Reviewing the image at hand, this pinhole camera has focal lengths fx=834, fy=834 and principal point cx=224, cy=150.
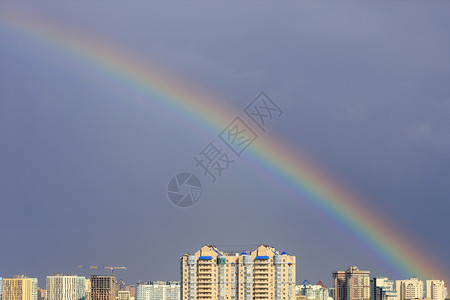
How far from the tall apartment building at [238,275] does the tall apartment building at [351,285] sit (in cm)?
2376

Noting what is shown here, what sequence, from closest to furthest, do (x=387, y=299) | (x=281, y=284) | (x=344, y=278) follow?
(x=281, y=284) → (x=387, y=299) → (x=344, y=278)

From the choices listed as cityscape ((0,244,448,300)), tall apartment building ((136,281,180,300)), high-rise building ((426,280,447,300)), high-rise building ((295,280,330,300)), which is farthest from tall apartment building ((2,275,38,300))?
high-rise building ((426,280,447,300))

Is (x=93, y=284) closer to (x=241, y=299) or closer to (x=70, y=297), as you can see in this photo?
(x=70, y=297)

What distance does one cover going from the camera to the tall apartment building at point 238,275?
105ft

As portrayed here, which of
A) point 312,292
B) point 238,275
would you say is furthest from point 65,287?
point 238,275

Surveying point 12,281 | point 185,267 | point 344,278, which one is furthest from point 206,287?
point 12,281

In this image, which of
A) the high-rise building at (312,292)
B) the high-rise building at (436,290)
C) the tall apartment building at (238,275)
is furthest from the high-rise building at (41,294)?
the tall apartment building at (238,275)

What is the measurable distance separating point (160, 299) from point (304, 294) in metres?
10.3

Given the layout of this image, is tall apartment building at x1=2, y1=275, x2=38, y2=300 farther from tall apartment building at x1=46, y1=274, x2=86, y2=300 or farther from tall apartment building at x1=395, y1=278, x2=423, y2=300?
tall apartment building at x1=395, y1=278, x2=423, y2=300

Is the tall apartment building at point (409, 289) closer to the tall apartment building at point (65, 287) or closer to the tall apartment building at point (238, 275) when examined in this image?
the tall apartment building at point (65, 287)

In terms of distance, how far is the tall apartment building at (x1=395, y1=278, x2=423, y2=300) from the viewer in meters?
58.5

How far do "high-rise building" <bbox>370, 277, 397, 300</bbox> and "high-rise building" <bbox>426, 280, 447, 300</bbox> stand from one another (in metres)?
2.56

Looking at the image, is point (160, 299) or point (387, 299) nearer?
point (387, 299)

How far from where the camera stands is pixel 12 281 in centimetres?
5816
